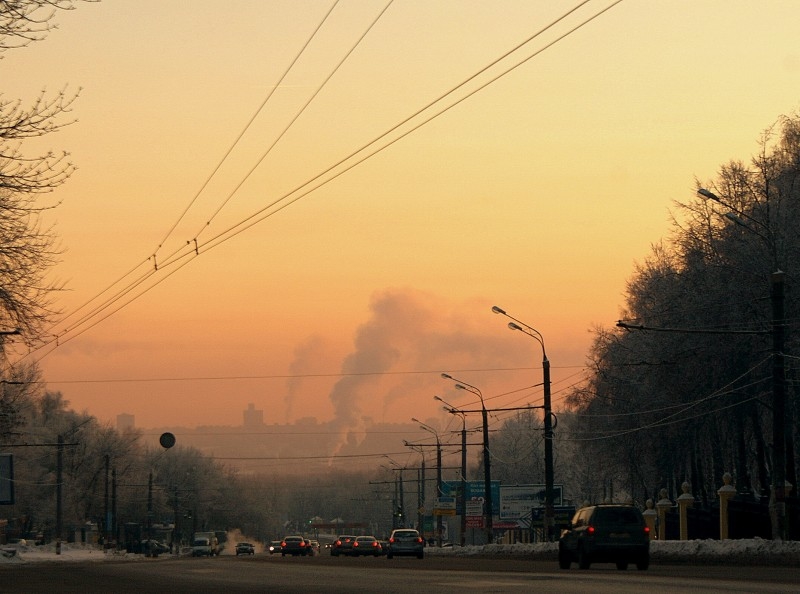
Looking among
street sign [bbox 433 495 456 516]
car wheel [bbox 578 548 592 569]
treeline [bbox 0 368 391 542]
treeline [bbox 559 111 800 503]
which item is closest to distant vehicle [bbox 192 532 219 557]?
treeline [bbox 0 368 391 542]

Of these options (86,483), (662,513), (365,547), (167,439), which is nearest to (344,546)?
(365,547)

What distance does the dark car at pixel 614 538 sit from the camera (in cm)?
3303

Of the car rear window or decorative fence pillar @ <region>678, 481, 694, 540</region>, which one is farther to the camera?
decorative fence pillar @ <region>678, 481, 694, 540</region>

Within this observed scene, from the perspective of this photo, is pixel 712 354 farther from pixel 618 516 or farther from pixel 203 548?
pixel 203 548

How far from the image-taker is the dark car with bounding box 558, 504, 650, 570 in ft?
108

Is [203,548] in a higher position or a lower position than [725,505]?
lower

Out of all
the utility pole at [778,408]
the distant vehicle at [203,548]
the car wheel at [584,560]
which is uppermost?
the utility pole at [778,408]

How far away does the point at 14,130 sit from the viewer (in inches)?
907

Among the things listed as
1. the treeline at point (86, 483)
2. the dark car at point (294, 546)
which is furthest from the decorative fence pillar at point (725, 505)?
the treeline at point (86, 483)

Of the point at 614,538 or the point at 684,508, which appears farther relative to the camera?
the point at 684,508

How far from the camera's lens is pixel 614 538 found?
33.5 metres

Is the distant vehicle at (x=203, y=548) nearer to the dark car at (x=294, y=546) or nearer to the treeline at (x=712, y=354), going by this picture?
the dark car at (x=294, y=546)

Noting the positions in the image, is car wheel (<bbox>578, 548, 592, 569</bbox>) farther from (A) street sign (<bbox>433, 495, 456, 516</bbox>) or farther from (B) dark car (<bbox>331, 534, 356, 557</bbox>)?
(A) street sign (<bbox>433, 495, 456, 516</bbox>)

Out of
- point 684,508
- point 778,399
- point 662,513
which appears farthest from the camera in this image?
point 662,513
